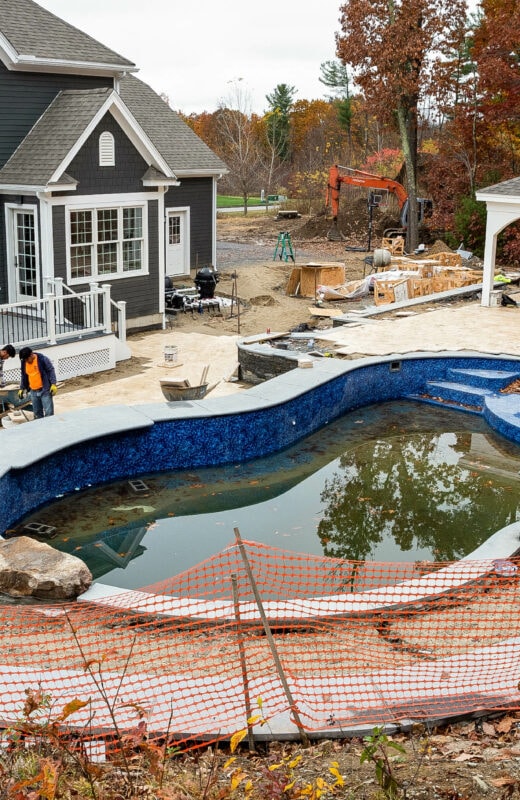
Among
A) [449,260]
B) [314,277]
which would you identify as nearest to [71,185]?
[314,277]

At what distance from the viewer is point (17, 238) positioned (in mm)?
19047

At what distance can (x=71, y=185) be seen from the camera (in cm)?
1811

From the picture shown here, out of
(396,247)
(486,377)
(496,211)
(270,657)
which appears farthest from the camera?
(396,247)

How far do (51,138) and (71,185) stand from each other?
1356mm

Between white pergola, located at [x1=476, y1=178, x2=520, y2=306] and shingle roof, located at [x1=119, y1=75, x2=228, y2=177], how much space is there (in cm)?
916

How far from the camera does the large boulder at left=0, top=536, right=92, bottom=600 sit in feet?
25.0

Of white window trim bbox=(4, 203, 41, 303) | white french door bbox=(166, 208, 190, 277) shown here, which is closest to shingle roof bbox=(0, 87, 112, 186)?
white window trim bbox=(4, 203, 41, 303)

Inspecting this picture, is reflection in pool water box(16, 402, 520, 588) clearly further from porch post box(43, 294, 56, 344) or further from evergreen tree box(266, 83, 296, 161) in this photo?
evergreen tree box(266, 83, 296, 161)

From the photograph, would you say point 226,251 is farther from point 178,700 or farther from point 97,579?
point 178,700

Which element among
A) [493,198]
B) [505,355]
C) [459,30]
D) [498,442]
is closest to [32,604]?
[498,442]

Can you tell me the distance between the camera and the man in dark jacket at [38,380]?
41.6 feet

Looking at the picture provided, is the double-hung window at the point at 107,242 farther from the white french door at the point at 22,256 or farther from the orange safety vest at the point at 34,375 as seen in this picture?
the orange safety vest at the point at 34,375

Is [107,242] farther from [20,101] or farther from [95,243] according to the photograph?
[20,101]

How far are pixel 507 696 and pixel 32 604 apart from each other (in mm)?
4009
